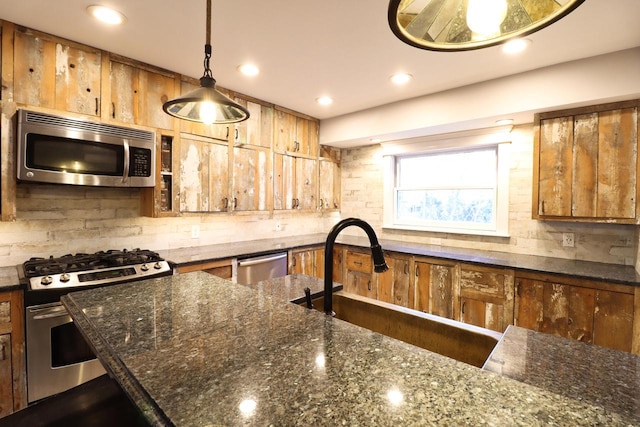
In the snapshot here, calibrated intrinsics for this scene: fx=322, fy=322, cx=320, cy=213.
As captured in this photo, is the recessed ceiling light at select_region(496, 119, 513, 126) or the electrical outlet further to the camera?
the recessed ceiling light at select_region(496, 119, 513, 126)

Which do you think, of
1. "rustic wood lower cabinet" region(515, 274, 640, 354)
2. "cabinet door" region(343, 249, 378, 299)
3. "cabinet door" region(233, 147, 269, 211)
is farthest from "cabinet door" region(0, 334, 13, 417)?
"rustic wood lower cabinet" region(515, 274, 640, 354)

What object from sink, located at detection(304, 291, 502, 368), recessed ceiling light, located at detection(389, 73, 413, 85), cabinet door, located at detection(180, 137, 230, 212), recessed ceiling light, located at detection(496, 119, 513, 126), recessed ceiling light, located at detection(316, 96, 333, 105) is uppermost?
recessed ceiling light, located at detection(316, 96, 333, 105)

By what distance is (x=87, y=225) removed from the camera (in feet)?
8.49

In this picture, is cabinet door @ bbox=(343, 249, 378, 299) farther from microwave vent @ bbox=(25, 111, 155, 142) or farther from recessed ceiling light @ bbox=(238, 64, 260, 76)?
microwave vent @ bbox=(25, 111, 155, 142)

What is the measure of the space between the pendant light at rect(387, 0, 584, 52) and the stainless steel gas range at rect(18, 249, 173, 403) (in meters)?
2.27

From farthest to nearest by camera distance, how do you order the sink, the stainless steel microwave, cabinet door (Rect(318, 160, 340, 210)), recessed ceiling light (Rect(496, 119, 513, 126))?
cabinet door (Rect(318, 160, 340, 210)) → recessed ceiling light (Rect(496, 119, 513, 126)) → the stainless steel microwave → the sink

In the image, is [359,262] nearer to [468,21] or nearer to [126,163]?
[126,163]

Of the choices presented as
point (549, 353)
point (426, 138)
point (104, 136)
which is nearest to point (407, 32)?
point (549, 353)

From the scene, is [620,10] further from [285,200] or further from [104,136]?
[104,136]

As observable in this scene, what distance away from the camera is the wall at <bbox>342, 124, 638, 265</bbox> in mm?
2744

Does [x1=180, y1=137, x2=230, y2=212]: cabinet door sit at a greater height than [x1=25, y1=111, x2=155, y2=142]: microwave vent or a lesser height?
lesser

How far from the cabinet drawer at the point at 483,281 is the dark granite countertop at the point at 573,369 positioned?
177 cm

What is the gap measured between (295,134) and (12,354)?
10.4 ft

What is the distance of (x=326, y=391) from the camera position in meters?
0.66
